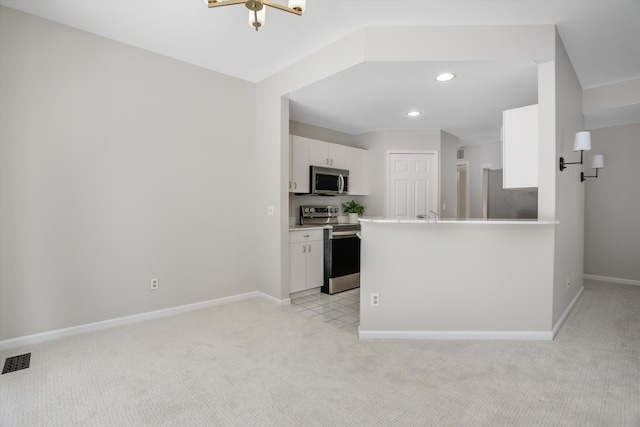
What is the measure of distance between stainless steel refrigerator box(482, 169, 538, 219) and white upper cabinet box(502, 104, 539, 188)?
7.73 ft

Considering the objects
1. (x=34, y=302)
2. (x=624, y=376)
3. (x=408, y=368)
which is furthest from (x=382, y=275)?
(x=34, y=302)

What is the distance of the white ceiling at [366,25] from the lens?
8.40ft

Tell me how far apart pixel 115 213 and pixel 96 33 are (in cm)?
165

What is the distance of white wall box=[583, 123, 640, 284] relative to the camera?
484 centimetres

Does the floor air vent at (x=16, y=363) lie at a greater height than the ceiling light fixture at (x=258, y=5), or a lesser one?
lesser

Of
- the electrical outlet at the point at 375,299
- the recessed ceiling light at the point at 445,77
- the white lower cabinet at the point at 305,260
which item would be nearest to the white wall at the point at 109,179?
the white lower cabinet at the point at 305,260

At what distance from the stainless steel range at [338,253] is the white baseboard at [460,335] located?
1536 millimetres

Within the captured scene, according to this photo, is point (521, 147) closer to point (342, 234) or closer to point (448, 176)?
point (342, 234)

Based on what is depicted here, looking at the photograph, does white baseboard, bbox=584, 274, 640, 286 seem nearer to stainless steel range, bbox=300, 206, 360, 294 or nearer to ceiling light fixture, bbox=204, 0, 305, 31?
stainless steel range, bbox=300, 206, 360, 294

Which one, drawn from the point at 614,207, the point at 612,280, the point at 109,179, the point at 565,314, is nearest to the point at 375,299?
the point at 565,314

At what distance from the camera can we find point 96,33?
299 cm

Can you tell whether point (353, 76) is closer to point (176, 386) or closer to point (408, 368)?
point (408, 368)

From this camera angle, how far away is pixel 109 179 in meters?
3.09

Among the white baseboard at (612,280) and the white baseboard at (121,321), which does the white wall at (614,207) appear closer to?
the white baseboard at (612,280)
